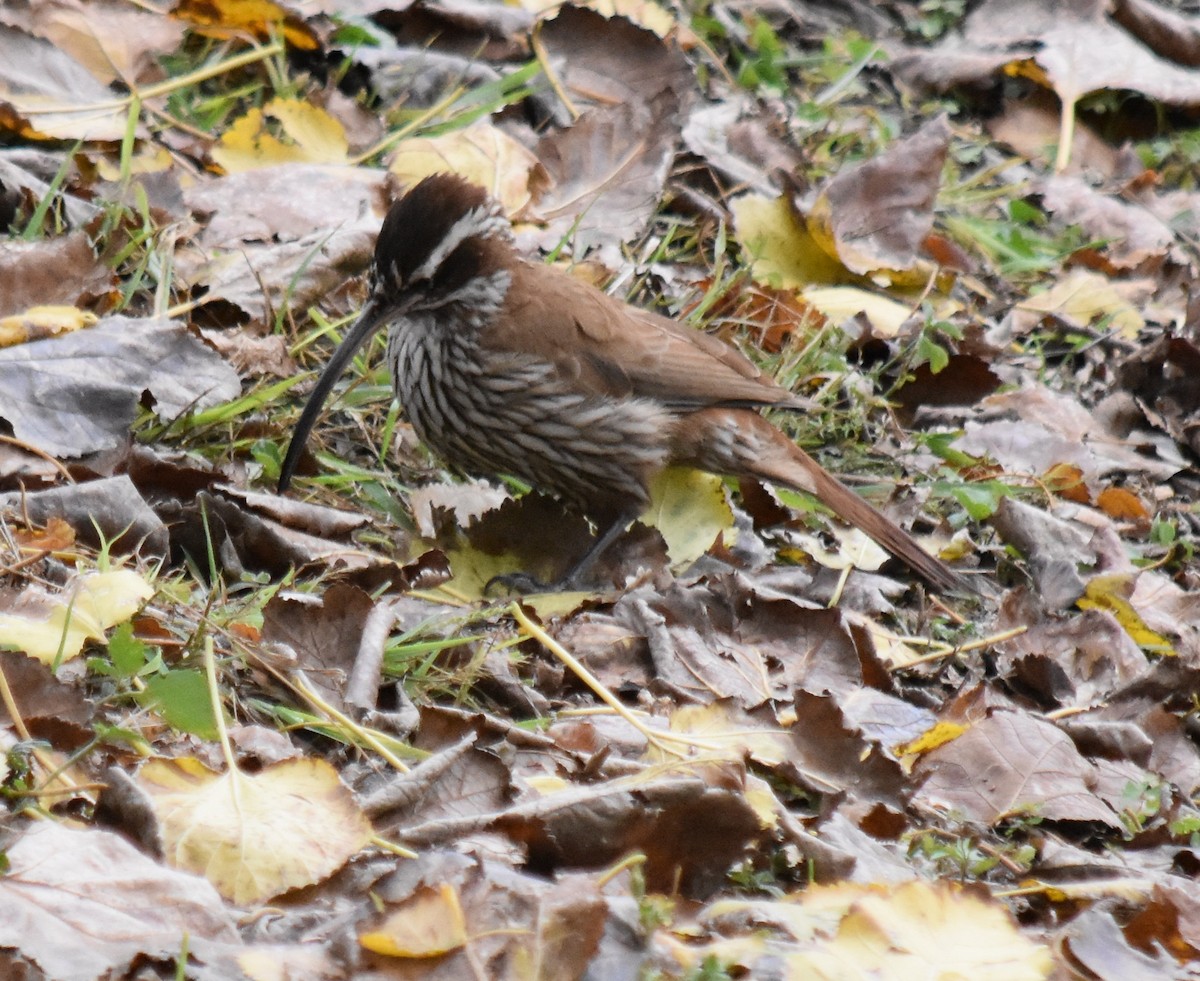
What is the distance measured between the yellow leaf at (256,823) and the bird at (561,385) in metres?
1.76

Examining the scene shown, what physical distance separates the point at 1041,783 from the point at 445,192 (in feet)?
6.84

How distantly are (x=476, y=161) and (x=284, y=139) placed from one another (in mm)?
632

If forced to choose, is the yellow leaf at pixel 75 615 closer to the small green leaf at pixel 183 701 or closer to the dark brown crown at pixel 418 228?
the small green leaf at pixel 183 701

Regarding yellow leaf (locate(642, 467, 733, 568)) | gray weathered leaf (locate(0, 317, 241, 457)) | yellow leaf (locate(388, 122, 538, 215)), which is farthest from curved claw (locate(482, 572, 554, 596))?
yellow leaf (locate(388, 122, 538, 215))

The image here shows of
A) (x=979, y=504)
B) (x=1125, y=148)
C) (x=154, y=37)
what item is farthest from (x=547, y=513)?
(x=1125, y=148)

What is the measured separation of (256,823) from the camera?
8.60 feet

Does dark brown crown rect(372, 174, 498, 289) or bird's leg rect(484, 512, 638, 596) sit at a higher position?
dark brown crown rect(372, 174, 498, 289)

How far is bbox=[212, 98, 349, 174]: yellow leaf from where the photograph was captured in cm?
535

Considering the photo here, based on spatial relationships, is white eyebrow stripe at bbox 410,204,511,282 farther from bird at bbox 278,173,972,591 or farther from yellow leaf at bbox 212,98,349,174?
yellow leaf at bbox 212,98,349,174

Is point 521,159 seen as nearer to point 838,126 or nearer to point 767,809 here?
point 838,126

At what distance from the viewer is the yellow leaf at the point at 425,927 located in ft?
7.55

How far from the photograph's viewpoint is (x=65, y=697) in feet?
9.51

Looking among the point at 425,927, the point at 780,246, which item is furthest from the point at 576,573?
the point at 425,927

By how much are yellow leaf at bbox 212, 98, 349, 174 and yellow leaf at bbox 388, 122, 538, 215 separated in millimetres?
208
